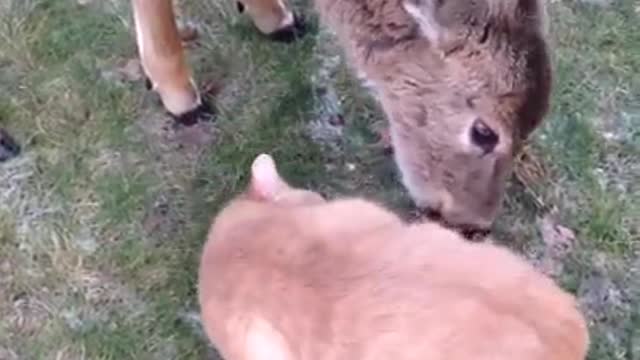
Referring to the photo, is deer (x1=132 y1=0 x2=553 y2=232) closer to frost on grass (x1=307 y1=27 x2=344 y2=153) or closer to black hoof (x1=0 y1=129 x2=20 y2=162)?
frost on grass (x1=307 y1=27 x2=344 y2=153)

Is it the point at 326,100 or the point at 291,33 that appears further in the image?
the point at 291,33

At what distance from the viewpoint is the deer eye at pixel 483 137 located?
4473 millimetres

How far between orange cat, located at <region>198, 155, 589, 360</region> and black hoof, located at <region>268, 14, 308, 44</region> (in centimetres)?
155

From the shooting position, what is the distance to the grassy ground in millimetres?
A: 4598

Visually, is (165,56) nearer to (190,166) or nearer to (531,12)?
(190,166)

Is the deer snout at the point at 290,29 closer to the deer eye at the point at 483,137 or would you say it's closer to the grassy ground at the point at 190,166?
the grassy ground at the point at 190,166

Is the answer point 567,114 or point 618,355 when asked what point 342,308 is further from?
point 567,114

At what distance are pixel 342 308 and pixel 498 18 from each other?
1.18 meters

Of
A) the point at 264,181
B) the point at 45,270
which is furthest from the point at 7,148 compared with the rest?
the point at 264,181

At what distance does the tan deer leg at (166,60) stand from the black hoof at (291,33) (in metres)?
0.35

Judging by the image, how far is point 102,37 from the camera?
5266 millimetres

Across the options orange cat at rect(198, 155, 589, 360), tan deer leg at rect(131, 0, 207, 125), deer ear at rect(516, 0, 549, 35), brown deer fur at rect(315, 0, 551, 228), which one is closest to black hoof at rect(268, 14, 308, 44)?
tan deer leg at rect(131, 0, 207, 125)

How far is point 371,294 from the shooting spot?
3.48 metres

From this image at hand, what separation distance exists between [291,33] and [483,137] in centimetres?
100
